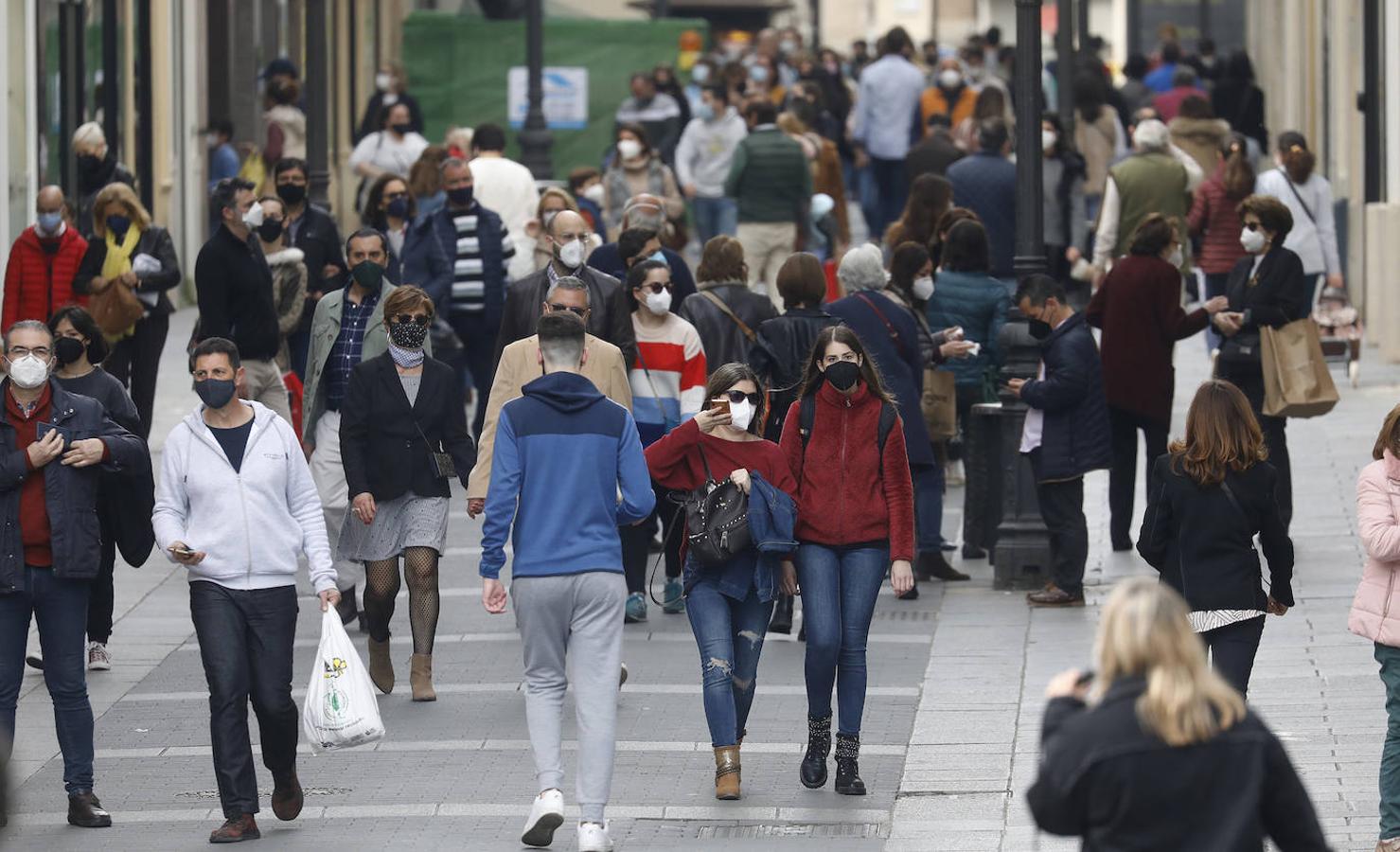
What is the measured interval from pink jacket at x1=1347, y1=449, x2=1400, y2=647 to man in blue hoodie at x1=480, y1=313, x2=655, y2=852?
7.20 feet

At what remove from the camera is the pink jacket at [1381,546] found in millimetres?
8086

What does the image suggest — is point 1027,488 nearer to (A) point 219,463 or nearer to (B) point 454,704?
(B) point 454,704

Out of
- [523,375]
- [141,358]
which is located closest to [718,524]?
[523,375]

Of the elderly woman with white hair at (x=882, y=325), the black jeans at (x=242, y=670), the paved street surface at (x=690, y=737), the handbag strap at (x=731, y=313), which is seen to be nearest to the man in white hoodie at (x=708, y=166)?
the paved street surface at (x=690, y=737)

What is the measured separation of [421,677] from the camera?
11.0m

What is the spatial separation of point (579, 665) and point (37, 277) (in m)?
6.97

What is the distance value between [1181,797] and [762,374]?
22.8 ft

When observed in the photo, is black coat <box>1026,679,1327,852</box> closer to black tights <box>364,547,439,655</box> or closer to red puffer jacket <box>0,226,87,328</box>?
black tights <box>364,547,439,655</box>

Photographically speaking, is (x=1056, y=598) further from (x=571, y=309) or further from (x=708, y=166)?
(x=708, y=166)

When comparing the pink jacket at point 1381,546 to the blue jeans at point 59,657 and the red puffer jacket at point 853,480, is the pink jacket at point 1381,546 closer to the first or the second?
the red puffer jacket at point 853,480

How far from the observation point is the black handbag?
9.05 metres

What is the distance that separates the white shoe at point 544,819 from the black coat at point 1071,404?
4.76 m

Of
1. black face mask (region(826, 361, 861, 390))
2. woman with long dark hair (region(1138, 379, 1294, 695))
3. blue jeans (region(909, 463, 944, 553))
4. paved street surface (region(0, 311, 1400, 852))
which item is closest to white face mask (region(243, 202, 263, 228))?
paved street surface (region(0, 311, 1400, 852))

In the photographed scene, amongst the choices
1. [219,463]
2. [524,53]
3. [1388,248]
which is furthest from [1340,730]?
[524,53]
